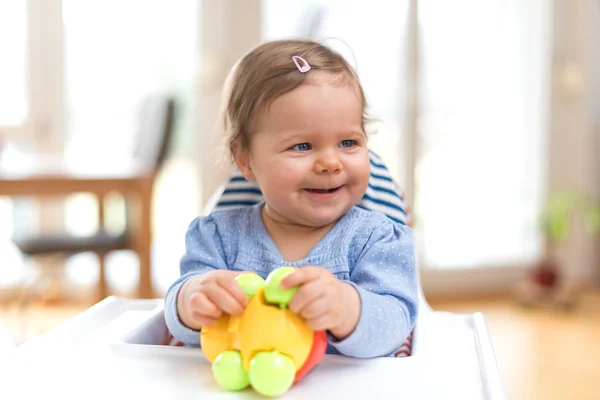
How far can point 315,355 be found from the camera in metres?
0.78

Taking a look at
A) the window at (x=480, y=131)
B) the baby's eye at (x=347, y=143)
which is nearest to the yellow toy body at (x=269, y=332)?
the baby's eye at (x=347, y=143)

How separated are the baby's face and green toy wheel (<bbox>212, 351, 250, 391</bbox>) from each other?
11.1 inches

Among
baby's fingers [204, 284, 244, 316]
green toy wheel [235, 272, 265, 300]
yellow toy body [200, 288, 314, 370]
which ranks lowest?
yellow toy body [200, 288, 314, 370]

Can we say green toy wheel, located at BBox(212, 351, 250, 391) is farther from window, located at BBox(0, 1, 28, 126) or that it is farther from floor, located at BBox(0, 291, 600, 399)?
window, located at BBox(0, 1, 28, 126)

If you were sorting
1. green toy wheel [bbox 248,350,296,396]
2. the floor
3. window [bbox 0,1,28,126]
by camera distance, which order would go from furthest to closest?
window [bbox 0,1,28,126]
the floor
green toy wheel [bbox 248,350,296,396]

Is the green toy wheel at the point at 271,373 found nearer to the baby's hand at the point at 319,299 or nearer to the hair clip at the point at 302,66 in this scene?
the baby's hand at the point at 319,299

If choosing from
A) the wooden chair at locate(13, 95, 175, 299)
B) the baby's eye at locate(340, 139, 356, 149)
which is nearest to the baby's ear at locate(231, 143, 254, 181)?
the baby's eye at locate(340, 139, 356, 149)

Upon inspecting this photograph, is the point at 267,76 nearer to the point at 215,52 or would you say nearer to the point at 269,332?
the point at 269,332

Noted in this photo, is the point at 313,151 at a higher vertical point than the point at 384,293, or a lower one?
higher

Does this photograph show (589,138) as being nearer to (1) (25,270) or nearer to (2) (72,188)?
(2) (72,188)

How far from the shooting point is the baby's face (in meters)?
0.94

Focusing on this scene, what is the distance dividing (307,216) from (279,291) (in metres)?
0.25

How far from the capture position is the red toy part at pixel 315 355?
2.53ft

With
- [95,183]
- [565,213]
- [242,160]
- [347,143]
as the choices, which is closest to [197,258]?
[242,160]
